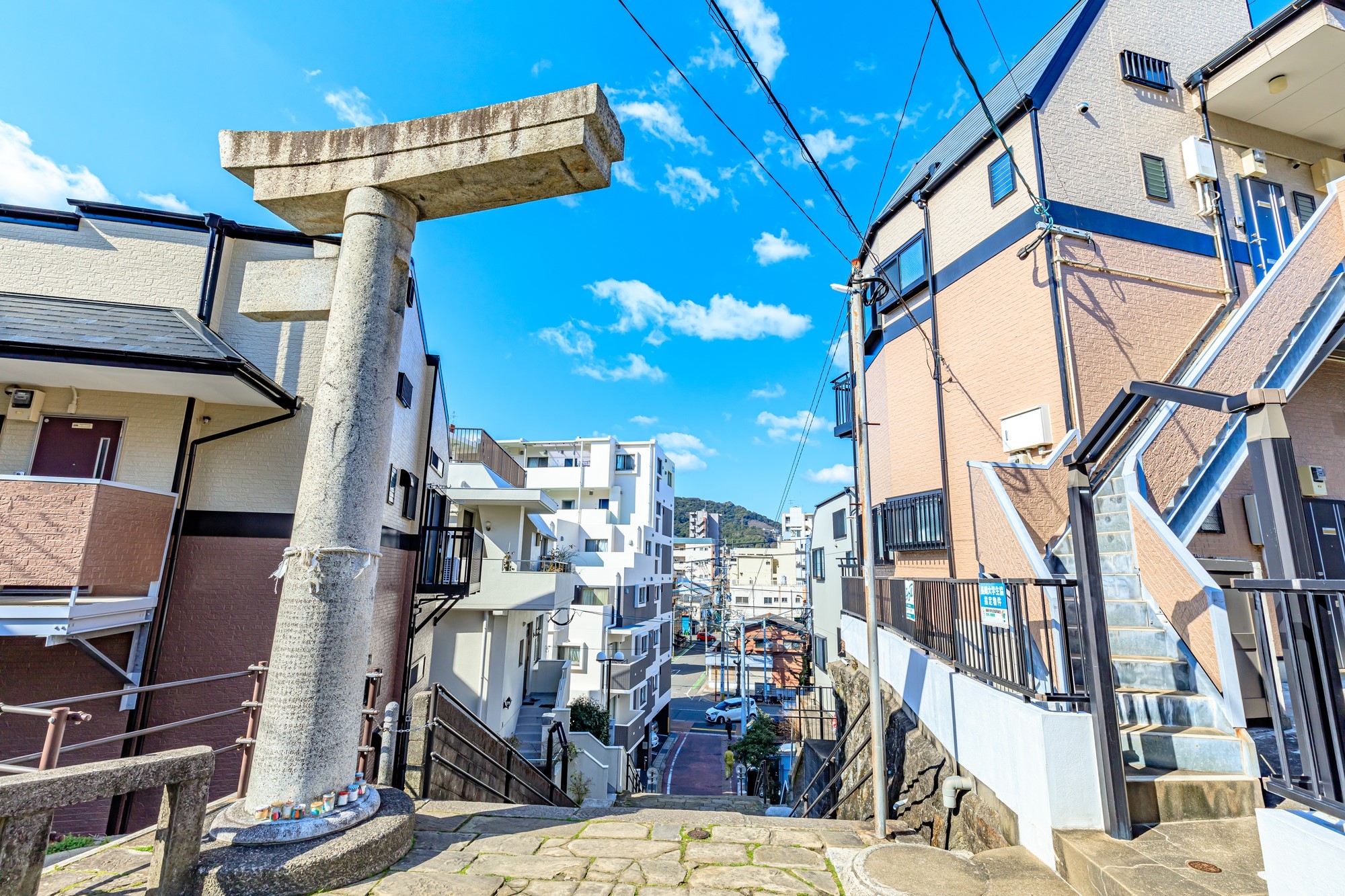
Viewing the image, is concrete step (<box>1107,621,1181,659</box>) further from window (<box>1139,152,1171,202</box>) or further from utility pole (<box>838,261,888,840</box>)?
window (<box>1139,152,1171,202</box>)

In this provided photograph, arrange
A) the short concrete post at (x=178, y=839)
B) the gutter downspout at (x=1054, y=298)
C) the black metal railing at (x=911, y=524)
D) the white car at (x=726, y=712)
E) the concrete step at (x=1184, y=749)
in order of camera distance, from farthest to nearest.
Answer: the white car at (x=726, y=712) → the black metal railing at (x=911, y=524) → the gutter downspout at (x=1054, y=298) → the concrete step at (x=1184, y=749) → the short concrete post at (x=178, y=839)

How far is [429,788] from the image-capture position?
600cm

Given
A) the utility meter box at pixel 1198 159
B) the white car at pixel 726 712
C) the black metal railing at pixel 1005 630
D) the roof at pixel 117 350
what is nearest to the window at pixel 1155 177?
the utility meter box at pixel 1198 159

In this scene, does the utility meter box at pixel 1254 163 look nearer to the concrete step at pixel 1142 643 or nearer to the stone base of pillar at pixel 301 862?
the concrete step at pixel 1142 643

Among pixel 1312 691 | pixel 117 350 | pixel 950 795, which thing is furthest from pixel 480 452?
pixel 1312 691

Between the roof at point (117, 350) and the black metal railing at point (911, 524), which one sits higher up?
the roof at point (117, 350)

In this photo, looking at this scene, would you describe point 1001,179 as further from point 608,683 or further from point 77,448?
point 77,448

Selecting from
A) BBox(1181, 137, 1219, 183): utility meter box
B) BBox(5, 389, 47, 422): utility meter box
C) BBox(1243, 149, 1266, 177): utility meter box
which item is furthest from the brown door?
BBox(1243, 149, 1266, 177): utility meter box

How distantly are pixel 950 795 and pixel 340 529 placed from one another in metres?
5.11

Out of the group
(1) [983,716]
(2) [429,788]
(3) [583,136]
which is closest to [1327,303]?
(1) [983,716]

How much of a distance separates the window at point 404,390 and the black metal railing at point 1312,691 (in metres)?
10.4

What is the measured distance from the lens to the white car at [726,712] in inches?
1251

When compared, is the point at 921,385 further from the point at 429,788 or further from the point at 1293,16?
the point at 429,788

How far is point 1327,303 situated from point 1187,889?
8515 mm
